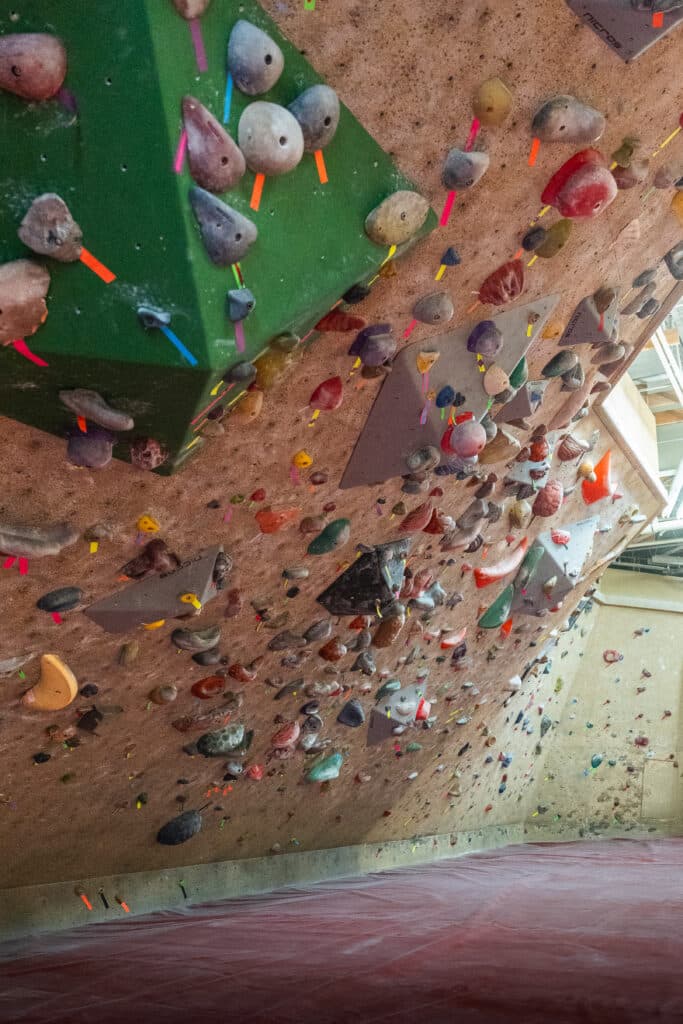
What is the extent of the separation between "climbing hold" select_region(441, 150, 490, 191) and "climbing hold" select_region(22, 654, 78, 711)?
145 cm

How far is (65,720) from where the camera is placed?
102 inches

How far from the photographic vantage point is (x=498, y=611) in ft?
13.8


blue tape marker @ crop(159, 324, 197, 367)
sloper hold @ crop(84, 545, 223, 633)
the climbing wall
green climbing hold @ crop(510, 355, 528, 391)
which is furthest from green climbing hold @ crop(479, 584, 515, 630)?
blue tape marker @ crop(159, 324, 197, 367)

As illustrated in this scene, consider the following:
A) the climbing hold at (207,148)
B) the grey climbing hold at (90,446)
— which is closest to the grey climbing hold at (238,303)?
the climbing hold at (207,148)

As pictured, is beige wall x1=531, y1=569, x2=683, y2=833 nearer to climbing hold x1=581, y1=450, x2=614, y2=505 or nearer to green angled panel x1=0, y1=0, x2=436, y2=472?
climbing hold x1=581, y1=450, x2=614, y2=505

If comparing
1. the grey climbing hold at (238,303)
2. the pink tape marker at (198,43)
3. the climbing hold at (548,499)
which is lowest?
the grey climbing hold at (238,303)

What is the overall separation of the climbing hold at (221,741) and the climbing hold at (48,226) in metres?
2.11

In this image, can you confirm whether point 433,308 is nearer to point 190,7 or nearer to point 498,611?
point 190,7

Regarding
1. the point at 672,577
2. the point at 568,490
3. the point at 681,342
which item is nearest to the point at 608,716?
the point at 672,577

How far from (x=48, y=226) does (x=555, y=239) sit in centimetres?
119

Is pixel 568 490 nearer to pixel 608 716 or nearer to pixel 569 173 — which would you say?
pixel 569 173

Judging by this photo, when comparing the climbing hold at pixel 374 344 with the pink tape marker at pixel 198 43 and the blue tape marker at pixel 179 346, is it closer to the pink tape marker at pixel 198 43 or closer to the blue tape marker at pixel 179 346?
the blue tape marker at pixel 179 346

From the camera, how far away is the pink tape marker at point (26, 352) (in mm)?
1472

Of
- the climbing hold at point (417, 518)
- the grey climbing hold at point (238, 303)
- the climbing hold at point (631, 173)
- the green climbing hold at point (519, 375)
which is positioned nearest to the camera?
the grey climbing hold at point (238, 303)
